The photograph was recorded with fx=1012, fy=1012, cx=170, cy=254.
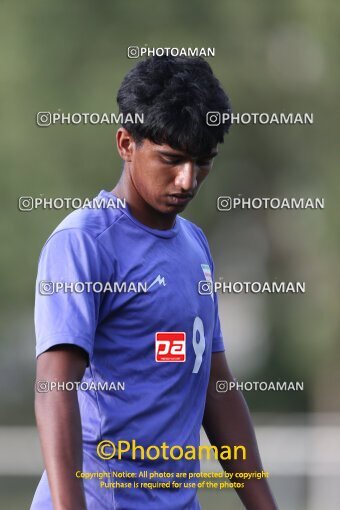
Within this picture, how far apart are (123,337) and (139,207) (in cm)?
21

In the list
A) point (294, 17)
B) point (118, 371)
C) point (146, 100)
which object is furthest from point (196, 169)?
point (294, 17)

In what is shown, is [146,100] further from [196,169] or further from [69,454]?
[69,454]

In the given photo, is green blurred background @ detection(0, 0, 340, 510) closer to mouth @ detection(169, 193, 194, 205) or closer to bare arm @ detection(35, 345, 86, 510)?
mouth @ detection(169, 193, 194, 205)

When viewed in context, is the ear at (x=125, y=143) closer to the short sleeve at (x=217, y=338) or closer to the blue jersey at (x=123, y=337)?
the blue jersey at (x=123, y=337)

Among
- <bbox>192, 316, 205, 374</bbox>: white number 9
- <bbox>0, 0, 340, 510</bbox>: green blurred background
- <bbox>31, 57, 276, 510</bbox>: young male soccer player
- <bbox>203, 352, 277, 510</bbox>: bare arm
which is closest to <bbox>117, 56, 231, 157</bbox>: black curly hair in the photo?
<bbox>31, 57, 276, 510</bbox>: young male soccer player

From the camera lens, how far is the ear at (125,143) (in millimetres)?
1544

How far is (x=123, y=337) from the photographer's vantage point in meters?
1.46

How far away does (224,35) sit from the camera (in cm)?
464

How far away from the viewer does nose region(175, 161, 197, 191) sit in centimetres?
150

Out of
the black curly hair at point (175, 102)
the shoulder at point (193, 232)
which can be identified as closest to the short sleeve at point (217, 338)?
the shoulder at point (193, 232)

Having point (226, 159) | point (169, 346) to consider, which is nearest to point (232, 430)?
point (169, 346)

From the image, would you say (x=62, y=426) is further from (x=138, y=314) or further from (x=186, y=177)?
(x=186, y=177)

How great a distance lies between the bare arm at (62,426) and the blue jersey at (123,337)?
23 mm

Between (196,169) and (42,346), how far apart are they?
36cm
